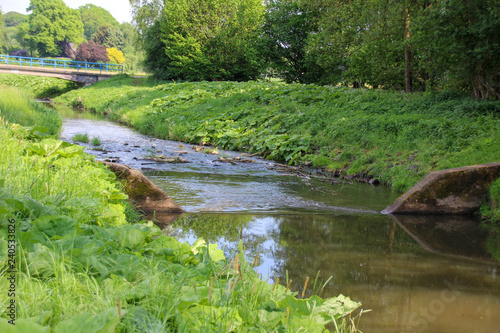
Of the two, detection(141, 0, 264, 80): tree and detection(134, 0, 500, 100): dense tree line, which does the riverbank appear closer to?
detection(134, 0, 500, 100): dense tree line

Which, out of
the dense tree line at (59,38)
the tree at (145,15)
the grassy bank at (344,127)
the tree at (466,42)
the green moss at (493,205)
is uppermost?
the dense tree line at (59,38)

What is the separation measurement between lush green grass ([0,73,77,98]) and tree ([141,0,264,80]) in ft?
42.8

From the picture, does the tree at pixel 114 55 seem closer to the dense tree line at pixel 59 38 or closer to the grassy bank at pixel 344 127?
the dense tree line at pixel 59 38

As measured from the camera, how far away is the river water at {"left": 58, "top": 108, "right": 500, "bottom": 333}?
354 centimetres

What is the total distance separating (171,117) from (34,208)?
52.3ft

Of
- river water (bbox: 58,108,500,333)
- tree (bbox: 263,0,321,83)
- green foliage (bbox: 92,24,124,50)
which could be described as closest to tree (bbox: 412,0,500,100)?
river water (bbox: 58,108,500,333)

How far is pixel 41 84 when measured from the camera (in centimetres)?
4234

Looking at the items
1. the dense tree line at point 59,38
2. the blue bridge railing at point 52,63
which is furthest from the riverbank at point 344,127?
the dense tree line at point 59,38

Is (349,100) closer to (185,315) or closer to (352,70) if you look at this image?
(352,70)

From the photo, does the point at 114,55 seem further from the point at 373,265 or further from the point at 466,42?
the point at 373,265

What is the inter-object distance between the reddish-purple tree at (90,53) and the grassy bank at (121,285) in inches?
3149

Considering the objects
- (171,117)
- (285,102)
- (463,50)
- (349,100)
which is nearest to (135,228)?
(463,50)

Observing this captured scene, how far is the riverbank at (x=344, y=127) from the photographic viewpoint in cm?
936

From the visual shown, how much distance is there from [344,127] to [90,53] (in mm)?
74013
